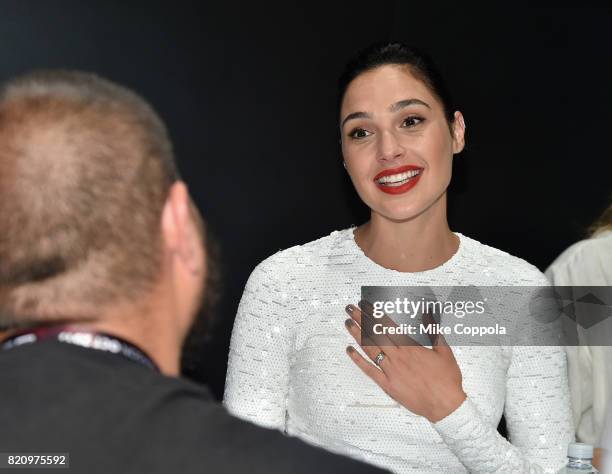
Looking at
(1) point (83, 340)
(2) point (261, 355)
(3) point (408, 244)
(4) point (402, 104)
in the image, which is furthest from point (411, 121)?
(1) point (83, 340)

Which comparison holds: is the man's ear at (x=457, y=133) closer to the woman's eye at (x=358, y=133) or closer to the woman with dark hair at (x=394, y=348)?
the woman with dark hair at (x=394, y=348)

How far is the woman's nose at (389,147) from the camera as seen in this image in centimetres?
206

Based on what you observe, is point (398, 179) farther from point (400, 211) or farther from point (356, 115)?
point (356, 115)

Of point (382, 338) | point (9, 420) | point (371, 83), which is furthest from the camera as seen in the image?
point (371, 83)

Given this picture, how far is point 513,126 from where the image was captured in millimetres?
3514

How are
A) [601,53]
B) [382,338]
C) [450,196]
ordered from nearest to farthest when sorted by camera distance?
[382,338] < [601,53] < [450,196]

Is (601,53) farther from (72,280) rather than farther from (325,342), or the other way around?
(72,280)

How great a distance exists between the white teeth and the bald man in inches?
46.2

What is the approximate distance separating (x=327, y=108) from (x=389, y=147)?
4.75ft

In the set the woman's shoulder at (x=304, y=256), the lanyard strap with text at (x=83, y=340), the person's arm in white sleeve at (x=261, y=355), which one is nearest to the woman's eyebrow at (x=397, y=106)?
the woman's shoulder at (x=304, y=256)

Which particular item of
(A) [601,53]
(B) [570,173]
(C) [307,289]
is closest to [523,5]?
(A) [601,53]

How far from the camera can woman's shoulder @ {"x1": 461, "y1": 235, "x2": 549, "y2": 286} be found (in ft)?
6.86

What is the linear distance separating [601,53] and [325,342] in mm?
1916

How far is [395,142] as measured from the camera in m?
2.07
